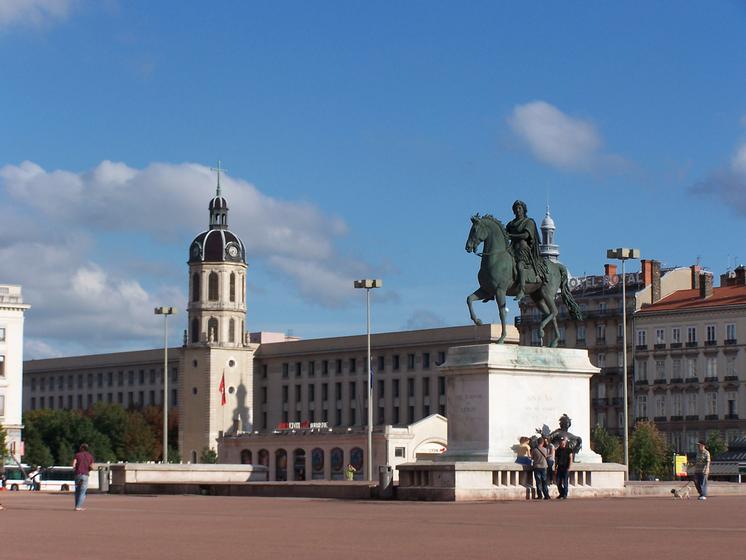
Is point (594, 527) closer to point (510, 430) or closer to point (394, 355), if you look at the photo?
point (510, 430)

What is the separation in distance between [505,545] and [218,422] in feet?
549

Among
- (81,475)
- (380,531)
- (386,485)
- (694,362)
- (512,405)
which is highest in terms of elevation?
(694,362)

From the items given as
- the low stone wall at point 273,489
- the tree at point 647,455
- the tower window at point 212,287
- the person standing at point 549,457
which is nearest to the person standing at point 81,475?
the low stone wall at point 273,489

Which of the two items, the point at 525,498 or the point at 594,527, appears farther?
the point at 525,498

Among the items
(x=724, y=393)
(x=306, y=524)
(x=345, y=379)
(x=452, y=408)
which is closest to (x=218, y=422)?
(x=345, y=379)

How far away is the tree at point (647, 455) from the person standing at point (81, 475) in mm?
89048

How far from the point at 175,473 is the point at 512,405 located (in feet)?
68.3

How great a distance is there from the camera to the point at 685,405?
13438cm

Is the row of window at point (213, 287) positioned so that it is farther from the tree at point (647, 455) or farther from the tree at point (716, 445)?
the tree at point (716, 445)

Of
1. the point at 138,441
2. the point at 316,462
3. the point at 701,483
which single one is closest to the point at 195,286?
the point at 138,441

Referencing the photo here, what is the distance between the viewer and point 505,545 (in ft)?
70.9

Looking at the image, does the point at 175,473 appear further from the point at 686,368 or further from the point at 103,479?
the point at 686,368

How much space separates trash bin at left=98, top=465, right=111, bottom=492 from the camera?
2308 inches

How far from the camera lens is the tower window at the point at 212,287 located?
19512cm
